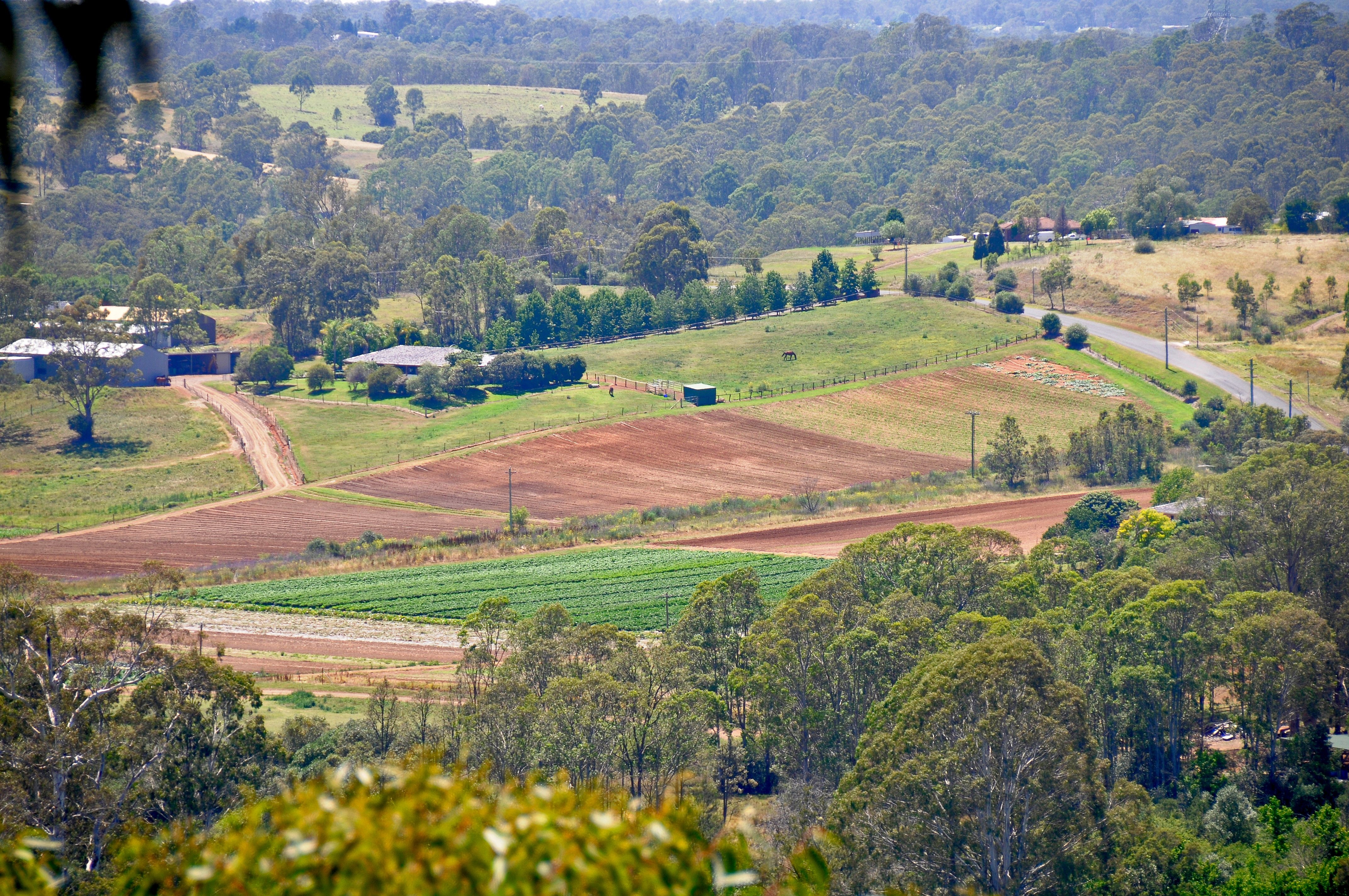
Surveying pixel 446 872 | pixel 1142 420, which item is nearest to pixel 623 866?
pixel 446 872

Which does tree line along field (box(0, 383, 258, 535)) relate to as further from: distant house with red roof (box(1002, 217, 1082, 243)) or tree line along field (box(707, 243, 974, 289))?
distant house with red roof (box(1002, 217, 1082, 243))

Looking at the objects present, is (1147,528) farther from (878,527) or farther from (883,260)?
(883,260)

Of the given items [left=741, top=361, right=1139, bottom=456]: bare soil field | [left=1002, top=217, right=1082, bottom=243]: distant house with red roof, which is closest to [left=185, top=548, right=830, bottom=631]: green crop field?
[left=741, top=361, right=1139, bottom=456]: bare soil field

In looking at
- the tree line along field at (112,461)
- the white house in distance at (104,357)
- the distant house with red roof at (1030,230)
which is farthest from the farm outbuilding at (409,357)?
the distant house with red roof at (1030,230)

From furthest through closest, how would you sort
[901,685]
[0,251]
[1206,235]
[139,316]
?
[1206,235] < [0,251] < [139,316] < [901,685]

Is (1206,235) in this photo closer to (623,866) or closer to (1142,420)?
(1142,420)

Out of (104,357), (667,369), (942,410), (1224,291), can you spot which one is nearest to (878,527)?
(942,410)

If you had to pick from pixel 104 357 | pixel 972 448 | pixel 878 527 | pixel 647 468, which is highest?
pixel 104 357
